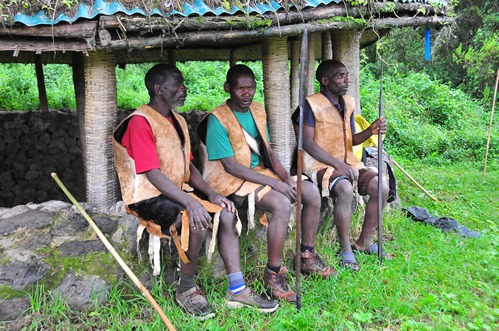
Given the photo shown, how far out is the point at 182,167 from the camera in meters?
3.75

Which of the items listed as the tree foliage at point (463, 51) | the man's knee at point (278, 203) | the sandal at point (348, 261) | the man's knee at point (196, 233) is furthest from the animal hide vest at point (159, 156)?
the tree foliage at point (463, 51)

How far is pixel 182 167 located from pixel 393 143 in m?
7.92

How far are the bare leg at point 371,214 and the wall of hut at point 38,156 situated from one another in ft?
10.0

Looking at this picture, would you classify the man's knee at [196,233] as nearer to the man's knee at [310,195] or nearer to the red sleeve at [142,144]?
the red sleeve at [142,144]

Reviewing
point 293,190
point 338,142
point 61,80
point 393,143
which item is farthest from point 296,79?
point 61,80

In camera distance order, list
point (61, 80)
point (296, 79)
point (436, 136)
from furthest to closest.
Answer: point (61, 80) < point (436, 136) < point (296, 79)

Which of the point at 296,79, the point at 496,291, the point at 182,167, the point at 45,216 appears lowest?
the point at 496,291

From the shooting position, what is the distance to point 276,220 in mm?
3697

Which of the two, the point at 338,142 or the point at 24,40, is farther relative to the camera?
the point at 338,142

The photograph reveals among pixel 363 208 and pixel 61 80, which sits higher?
pixel 61 80

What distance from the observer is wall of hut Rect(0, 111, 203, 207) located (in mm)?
6953

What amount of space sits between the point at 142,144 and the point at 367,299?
6.71 ft

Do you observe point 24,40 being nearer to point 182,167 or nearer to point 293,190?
point 182,167

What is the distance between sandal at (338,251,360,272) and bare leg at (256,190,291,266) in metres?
0.80
